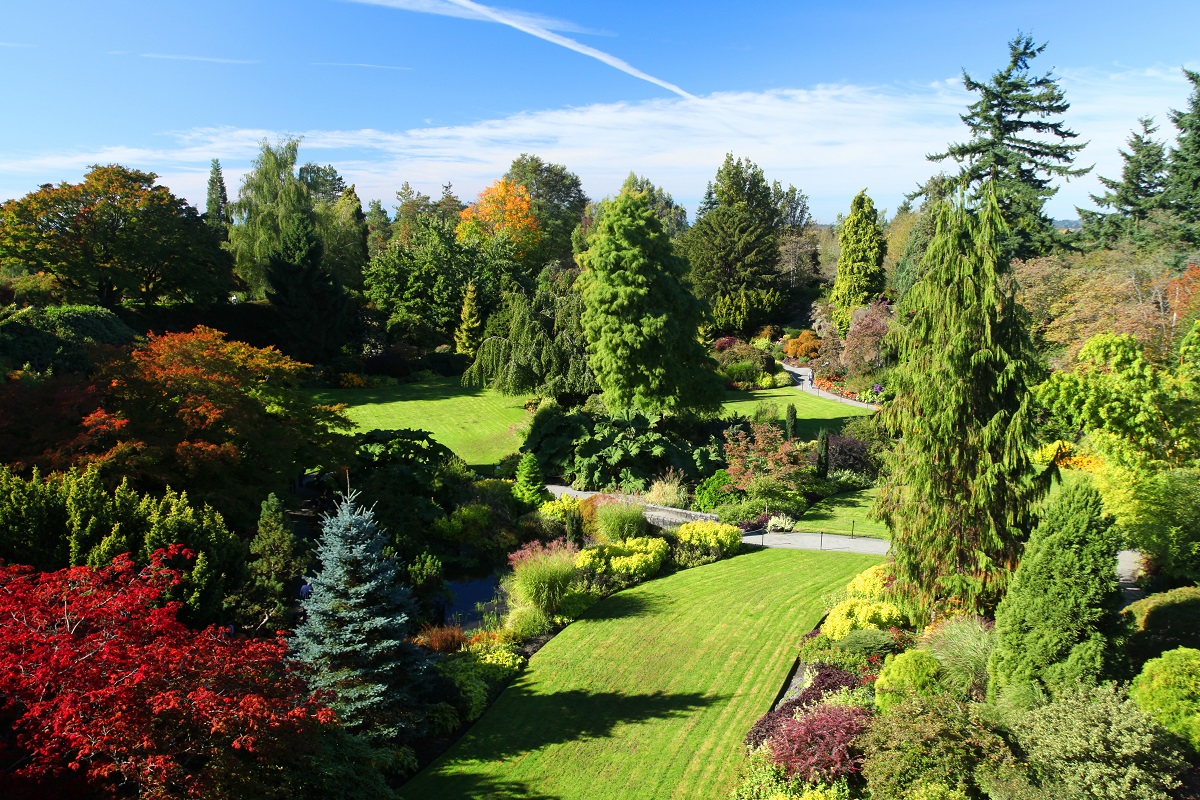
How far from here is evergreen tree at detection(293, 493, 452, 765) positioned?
937 centimetres

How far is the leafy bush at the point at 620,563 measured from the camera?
15.4 metres

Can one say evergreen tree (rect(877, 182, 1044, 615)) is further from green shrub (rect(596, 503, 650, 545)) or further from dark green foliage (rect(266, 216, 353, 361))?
dark green foliage (rect(266, 216, 353, 361))

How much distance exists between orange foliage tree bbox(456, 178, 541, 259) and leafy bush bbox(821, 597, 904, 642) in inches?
1700

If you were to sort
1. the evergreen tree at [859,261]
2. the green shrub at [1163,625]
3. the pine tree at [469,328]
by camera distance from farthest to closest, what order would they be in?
the evergreen tree at [859,261], the pine tree at [469,328], the green shrub at [1163,625]

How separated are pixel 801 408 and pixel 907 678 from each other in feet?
77.3

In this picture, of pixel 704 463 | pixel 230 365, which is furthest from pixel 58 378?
pixel 704 463

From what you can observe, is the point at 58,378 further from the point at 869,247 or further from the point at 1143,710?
the point at 869,247

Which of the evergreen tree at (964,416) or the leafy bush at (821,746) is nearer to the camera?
the leafy bush at (821,746)

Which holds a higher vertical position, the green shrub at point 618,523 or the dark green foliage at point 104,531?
the dark green foliage at point 104,531

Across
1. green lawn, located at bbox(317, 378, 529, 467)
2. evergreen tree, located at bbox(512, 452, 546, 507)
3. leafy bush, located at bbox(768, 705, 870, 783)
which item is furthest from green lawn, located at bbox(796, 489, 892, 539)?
green lawn, located at bbox(317, 378, 529, 467)

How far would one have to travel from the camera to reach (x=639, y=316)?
24750 mm

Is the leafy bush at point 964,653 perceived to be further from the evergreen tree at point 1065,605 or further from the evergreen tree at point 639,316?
the evergreen tree at point 639,316

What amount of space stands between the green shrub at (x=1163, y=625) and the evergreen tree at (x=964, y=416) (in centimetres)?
187

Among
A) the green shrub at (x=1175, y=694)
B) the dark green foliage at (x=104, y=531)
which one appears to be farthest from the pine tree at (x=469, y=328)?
the green shrub at (x=1175, y=694)
